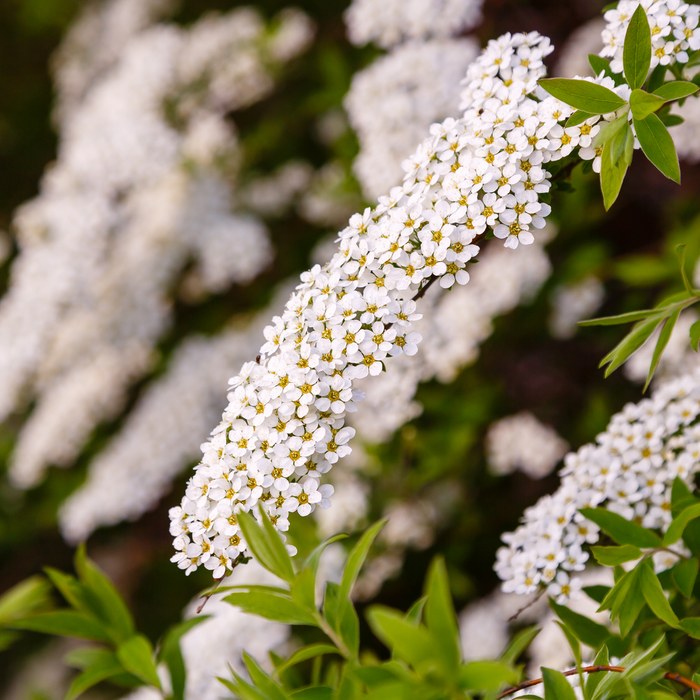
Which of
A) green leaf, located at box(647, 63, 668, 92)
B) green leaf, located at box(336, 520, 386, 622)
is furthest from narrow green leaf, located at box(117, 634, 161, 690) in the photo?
green leaf, located at box(647, 63, 668, 92)

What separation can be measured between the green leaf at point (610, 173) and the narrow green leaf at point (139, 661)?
3.98ft

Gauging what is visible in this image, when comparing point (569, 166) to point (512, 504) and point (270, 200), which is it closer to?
point (512, 504)

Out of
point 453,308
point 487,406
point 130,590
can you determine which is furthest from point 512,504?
point 130,590

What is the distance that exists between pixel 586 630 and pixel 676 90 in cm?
105

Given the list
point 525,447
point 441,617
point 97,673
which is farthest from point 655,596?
point 525,447

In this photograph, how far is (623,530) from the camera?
122 cm

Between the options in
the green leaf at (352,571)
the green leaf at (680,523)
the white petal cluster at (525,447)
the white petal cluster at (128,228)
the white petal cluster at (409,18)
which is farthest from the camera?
the white petal cluster at (128,228)

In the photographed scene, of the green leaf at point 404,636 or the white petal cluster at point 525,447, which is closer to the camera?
the green leaf at point 404,636

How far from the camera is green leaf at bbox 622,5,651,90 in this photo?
1082mm

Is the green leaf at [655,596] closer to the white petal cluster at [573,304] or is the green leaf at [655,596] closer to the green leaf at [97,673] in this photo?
the green leaf at [97,673]

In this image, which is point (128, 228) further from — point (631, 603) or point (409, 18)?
point (631, 603)

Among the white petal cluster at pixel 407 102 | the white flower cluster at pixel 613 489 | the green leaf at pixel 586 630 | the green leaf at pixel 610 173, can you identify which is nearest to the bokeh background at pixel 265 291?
the white petal cluster at pixel 407 102

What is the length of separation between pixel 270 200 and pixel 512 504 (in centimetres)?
232

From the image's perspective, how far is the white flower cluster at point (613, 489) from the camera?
54.2 inches
